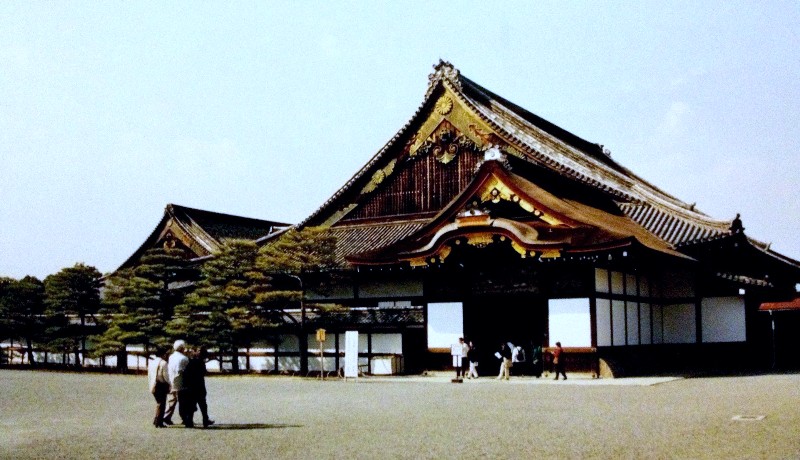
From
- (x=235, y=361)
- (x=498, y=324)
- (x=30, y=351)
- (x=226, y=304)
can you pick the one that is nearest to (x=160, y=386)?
(x=226, y=304)

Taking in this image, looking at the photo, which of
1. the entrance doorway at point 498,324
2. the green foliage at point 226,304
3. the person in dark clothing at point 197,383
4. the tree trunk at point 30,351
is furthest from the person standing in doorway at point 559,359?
the tree trunk at point 30,351

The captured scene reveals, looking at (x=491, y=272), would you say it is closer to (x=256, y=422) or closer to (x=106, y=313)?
(x=256, y=422)

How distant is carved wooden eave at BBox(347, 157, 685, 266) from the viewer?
26219mm

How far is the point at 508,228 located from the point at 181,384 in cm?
1378

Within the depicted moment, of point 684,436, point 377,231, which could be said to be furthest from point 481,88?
point 684,436

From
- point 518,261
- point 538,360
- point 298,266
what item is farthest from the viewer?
point 298,266

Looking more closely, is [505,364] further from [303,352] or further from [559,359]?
[303,352]

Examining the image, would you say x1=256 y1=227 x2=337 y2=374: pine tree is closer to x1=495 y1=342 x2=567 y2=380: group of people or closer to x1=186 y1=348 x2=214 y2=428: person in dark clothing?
x1=495 y1=342 x2=567 y2=380: group of people

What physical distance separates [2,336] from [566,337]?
2898 centimetres

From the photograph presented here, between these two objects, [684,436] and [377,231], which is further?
[377,231]

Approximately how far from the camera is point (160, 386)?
1552cm

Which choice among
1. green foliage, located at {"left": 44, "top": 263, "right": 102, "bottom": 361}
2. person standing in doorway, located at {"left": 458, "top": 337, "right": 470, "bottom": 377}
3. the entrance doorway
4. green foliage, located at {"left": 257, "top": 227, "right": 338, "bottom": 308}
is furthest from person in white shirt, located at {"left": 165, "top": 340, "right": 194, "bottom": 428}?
green foliage, located at {"left": 44, "top": 263, "right": 102, "bottom": 361}

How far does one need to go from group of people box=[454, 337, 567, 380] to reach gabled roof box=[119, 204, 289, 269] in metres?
15.8

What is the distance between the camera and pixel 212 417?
1692cm
